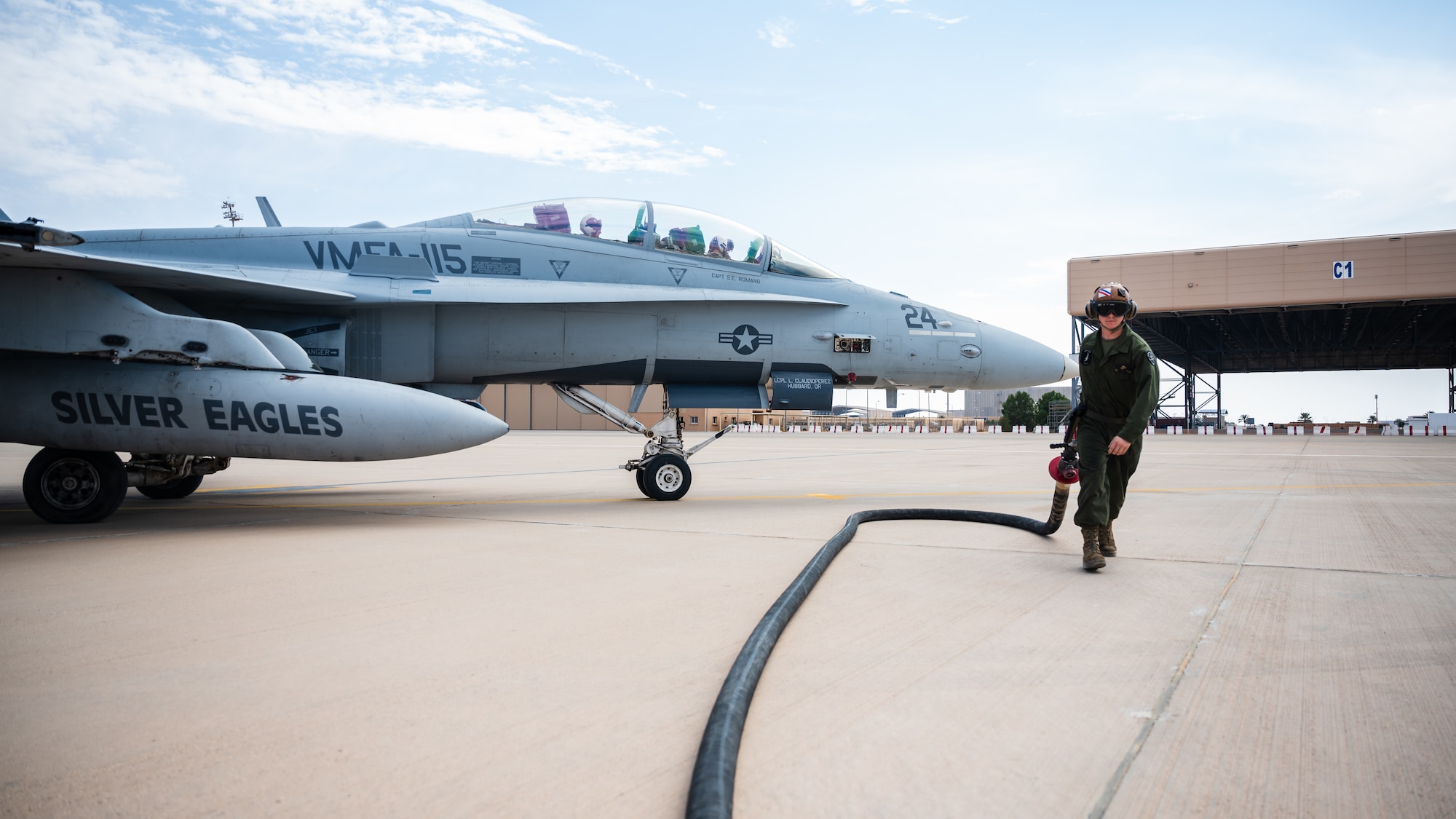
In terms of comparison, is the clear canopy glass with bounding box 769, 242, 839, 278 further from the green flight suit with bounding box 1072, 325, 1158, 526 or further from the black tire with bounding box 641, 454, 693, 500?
the green flight suit with bounding box 1072, 325, 1158, 526

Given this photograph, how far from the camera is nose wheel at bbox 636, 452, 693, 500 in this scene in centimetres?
772

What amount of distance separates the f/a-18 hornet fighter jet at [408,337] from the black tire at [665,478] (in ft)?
0.07

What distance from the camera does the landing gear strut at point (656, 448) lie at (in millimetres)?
7742

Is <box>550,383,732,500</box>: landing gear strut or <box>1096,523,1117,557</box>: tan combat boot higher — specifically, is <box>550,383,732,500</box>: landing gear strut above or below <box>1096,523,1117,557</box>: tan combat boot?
above

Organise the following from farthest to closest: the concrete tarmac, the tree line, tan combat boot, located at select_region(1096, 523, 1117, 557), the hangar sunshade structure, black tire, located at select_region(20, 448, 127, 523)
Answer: the tree line → the hangar sunshade structure → black tire, located at select_region(20, 448, 127, 523) → tan combat boot, located at select_region(1096, 523, 1117, 557) → the concrete tarmac

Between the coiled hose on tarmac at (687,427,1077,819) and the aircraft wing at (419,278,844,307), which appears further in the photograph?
the aircraft wing at (419,278,844,307)

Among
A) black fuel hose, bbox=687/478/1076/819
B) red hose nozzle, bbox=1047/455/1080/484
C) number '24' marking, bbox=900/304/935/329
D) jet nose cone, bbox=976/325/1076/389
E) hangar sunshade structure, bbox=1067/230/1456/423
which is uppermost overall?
hangar sunshade structure, bbox=1067/230/1456/423

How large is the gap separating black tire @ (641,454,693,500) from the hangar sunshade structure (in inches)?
1378

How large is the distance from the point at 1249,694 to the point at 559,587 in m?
2.65

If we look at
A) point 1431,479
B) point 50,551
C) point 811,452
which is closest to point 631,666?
point 50,551

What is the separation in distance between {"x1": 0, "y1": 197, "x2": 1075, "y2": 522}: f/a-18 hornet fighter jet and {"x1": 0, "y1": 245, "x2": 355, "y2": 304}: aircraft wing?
20 mm

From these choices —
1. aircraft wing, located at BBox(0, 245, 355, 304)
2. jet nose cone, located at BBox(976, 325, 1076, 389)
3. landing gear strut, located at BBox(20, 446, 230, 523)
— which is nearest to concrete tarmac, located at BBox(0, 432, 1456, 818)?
landing gear strut, located at BBox(20, 446, 230, 523)

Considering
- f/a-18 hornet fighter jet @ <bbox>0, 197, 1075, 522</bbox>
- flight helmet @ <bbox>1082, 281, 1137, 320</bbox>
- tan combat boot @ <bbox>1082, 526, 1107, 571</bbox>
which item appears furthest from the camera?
f/a-18 hornet fighter jet @ <bbox>0, 197, 1075, 522</bbox>

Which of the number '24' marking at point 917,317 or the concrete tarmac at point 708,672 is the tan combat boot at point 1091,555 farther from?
the number '24' marking at point 917,317
